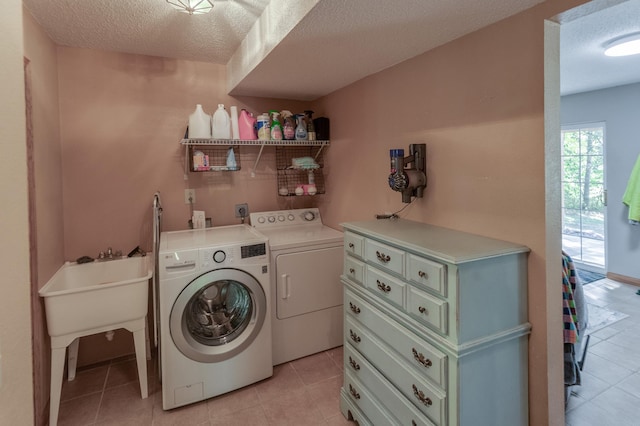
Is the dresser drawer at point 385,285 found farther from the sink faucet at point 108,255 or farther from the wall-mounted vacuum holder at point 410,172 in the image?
the sink faucet at point 108,255

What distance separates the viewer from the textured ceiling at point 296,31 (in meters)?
1.44

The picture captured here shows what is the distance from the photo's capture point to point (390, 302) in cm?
157

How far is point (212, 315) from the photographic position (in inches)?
90.0

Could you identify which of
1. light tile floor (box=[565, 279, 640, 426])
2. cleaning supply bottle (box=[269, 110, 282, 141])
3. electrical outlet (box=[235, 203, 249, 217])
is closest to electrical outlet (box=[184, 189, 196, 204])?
electrical outlet (box=[235, 203, 249, 217])

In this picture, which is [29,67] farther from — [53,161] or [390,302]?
[390,302]

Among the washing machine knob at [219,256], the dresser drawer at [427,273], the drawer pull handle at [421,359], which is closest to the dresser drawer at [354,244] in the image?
the dresser drawer at [427,273]

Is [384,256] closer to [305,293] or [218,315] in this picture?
[305,293]

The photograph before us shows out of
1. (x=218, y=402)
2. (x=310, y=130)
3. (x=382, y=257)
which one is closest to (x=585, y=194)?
(x=310, y=130)

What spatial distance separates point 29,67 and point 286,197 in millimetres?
1919

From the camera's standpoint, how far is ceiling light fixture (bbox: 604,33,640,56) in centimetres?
216

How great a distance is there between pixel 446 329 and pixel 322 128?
208 centimetres

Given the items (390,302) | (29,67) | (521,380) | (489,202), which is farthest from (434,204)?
(29,67)

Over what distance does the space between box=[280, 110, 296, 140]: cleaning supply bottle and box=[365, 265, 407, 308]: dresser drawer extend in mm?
1464

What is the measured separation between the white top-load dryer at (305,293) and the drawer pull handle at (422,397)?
119cm
